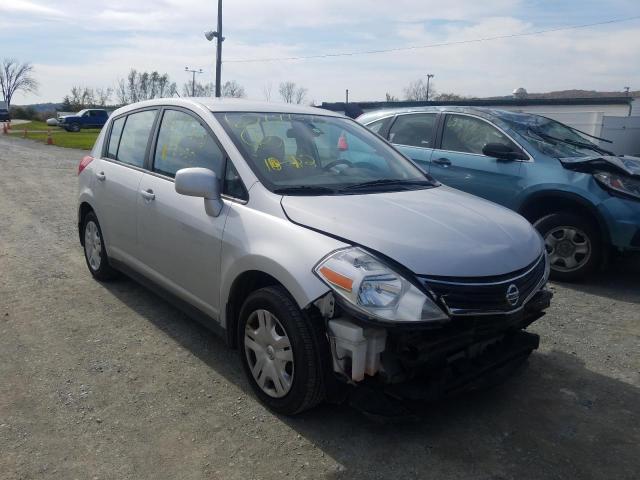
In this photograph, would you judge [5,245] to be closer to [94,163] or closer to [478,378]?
[94,163]

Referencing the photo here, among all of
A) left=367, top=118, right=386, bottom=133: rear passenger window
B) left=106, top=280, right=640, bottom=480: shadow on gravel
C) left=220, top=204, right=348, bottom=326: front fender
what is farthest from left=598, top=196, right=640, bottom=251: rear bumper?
left=220, top=204, right=348, bottom=326: front fender

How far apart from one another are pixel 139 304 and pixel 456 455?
10.1 ft

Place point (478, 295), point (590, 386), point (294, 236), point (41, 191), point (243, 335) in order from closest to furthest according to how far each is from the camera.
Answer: point (478, 295) < point (294, 236) < point (243, 335) < point (590, 386) < point (41, 191)

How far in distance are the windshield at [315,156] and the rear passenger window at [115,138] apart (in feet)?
5.64

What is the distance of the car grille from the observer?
271 cm

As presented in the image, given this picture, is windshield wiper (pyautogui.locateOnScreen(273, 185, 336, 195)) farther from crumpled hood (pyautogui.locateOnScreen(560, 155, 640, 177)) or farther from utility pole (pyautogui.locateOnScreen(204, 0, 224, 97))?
utility pole (pyautogui.locateOnScreen(204, 0, 224, 97))

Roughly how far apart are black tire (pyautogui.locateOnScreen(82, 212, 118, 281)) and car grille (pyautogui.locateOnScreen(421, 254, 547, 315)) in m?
3.49

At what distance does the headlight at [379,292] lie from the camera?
2.60m

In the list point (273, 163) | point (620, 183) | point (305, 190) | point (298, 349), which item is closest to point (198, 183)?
point (273, 163)

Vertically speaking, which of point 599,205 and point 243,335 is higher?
point 599,205

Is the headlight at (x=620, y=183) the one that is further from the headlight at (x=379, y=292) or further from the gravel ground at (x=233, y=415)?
the headlight at (x=379, y=292)

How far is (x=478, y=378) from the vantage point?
2941 millimetres

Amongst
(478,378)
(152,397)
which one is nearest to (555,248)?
(478,378)

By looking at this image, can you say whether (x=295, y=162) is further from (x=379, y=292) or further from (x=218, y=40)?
(x=218, y=40)
